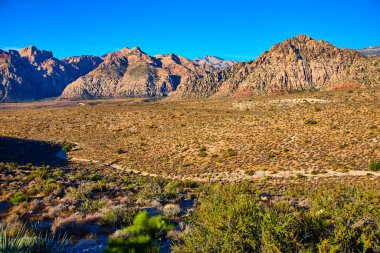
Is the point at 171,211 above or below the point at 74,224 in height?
below

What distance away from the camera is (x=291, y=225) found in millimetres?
6754

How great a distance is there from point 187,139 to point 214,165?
13.0 metres

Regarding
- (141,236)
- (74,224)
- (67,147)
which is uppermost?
(141,236)

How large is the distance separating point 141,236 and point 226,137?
3522 cm

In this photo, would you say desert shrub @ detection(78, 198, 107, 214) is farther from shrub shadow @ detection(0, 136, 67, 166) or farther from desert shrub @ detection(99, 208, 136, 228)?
shrub shadow @ detection(0, 136, 67, 166)

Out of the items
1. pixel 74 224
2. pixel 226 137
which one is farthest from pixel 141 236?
pixel 226 137

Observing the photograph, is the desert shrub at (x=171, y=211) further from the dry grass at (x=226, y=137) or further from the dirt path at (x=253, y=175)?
the dry grass at (x=226, y=137)

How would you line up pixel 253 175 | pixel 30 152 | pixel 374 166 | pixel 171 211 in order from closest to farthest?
pixel 171 211 → pixel 374 166 → pixel 253 175 → pixel 30 152

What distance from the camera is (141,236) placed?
9.15 metres

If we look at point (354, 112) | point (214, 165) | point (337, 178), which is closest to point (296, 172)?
point (337, 178)

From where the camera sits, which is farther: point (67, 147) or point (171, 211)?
point (67, 147)

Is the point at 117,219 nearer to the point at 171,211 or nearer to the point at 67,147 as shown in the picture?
the point at 171,211

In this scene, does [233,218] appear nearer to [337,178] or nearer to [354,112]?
[337,178]

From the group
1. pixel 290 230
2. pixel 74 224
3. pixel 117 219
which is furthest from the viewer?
pixel 117 219
